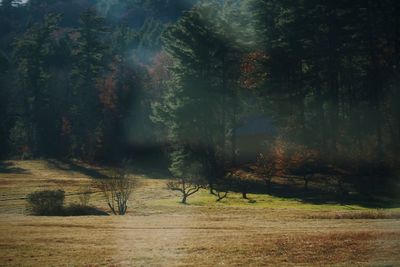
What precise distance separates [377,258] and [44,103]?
275 feet

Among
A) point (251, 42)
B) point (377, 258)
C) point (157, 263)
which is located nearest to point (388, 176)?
point (251, 42)

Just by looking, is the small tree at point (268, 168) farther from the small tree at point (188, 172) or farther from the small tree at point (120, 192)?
the small tree at point (120, 192)

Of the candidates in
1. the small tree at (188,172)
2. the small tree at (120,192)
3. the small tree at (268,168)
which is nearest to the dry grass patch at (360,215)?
the small tree at (120,192)

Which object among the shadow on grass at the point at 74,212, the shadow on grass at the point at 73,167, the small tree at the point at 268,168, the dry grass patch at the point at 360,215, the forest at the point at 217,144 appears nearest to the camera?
the forest at the point at 217,144

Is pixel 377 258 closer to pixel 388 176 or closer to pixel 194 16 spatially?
pixel 388 176

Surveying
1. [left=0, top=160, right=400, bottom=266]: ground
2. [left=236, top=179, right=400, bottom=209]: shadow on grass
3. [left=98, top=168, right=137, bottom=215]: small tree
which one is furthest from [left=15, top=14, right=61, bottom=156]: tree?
[left=0, top=160, right=400, bottom=266]: ground

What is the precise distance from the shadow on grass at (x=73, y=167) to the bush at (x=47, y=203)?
30.3 metres

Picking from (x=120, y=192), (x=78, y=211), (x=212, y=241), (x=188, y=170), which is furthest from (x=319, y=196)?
(x=212, y=241)

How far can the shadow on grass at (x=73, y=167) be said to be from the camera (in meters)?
71.0

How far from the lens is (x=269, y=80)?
60406 mm

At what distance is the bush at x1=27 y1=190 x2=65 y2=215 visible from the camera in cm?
3678

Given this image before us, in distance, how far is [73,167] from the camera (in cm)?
7775

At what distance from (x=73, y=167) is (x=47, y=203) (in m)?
41.6

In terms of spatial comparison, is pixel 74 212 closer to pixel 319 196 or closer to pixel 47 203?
pixel 47 203
